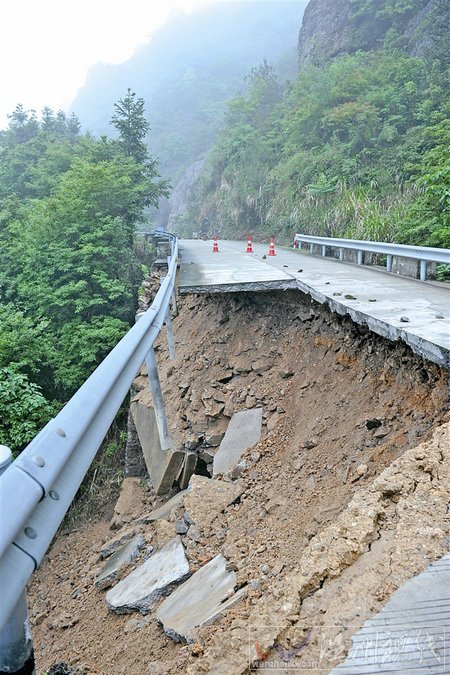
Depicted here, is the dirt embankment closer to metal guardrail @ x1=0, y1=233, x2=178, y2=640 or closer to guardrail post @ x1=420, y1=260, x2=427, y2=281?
metal guardrail @ x1=0, y1=233, x2=178, y2=640

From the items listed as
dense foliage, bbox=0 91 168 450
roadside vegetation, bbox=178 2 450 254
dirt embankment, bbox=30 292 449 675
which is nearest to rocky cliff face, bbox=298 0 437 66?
roadside vegetation, bbox=178 2 450 254

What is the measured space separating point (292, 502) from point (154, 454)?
11.9 feet

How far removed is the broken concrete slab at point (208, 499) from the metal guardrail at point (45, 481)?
2.51 m

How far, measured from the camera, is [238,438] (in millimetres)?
5641

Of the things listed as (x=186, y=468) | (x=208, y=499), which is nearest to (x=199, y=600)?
(x=208, y=499)

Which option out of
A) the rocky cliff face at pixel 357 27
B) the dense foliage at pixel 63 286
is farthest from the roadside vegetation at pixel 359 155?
the dense foliage at pixel 63 286

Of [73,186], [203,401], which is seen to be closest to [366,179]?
[73,186]

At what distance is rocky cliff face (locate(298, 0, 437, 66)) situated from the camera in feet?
78.5

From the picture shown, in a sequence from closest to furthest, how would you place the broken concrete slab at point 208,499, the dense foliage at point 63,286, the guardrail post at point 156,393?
the guardrail post at point 156,393 → the broken concrete slab at point 208,499 → the dense foliage at point 63,286

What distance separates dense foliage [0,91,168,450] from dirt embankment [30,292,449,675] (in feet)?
12.0

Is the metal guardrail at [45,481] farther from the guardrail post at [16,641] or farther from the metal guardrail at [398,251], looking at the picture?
the metal guardrail at [398,251]

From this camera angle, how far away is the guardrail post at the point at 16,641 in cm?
108

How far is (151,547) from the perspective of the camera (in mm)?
4605

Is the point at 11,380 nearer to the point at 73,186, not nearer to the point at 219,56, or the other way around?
the point at 73,186
